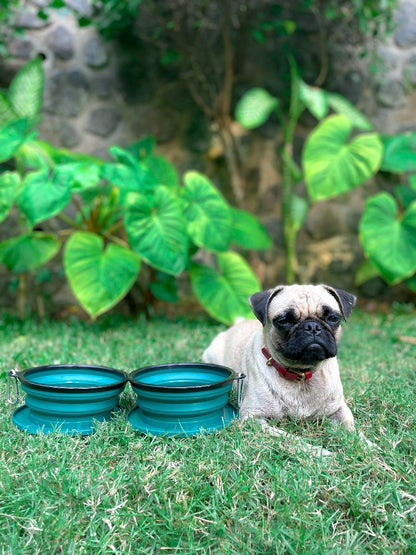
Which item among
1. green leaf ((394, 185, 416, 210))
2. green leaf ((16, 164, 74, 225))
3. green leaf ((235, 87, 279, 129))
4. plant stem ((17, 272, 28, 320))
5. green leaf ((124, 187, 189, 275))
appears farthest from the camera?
green leaf ((394, 185, 416, 210))

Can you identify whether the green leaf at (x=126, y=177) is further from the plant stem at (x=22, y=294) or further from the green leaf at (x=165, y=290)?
the plant stem at (x=22, y=294)

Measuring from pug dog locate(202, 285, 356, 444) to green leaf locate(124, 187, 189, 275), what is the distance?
1264 mm

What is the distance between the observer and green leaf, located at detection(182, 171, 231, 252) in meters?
3.38

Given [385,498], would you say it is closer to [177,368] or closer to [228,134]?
[177,368]

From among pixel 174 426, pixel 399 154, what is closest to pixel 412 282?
pixel 399 154

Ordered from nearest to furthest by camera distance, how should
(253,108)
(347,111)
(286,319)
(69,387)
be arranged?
(69,387) → (286,319) → (253,108) → (347,111)

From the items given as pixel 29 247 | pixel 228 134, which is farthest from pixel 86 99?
pixel 29 247

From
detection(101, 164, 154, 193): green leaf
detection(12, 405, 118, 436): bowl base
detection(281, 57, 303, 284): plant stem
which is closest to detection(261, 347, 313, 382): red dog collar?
detection(12, 405, 118, 436): bowl base

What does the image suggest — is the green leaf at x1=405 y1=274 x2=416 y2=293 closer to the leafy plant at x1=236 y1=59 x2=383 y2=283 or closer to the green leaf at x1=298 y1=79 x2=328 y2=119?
the leafy plant at x1=236 y1=59 x2=383 y2=283

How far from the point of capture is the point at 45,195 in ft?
9.71

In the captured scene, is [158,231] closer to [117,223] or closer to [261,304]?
[117,223]

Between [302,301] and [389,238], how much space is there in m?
2.10

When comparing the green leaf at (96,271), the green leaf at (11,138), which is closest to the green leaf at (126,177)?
the green leaf at (96,271)

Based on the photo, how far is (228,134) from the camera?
14.3ft
